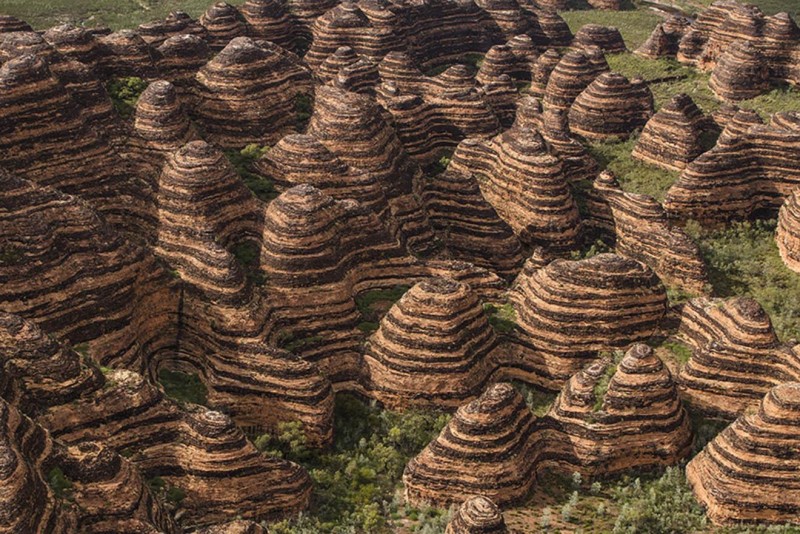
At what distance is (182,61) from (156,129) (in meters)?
7.49

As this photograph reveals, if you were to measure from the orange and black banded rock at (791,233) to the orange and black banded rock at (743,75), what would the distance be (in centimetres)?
1980

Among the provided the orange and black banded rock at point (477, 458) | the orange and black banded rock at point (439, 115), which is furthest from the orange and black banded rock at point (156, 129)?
the orange and black banded rock at point (477, 458)

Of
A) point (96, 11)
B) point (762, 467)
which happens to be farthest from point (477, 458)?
point (96, 11)

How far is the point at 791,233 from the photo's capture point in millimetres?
45344

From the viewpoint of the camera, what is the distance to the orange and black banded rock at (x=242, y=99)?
149 ft

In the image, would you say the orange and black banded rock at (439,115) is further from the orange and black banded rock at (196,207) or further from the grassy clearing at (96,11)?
the grassy clearing at (96,11)

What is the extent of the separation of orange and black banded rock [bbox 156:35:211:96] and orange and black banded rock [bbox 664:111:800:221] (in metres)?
24.7

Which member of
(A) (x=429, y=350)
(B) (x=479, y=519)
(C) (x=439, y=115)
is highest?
(B) (x=479, y=519)

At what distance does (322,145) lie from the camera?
137 ft

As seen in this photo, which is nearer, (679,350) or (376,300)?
(679,350)

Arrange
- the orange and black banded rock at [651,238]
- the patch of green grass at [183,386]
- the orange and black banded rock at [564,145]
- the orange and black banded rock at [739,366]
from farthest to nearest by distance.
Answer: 1. the orange and black banded rock at [564,145]
2. the orange and black banded rock at [651,238]
3. the patch of green grass at [183,386]
4. the orange and black banded rock at [739,366]

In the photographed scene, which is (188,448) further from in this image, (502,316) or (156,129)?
(156,129)

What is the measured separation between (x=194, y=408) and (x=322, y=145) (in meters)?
15.4

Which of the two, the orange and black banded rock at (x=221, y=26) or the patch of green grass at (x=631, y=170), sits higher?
the patch of green grass at (x=631, y=170)
